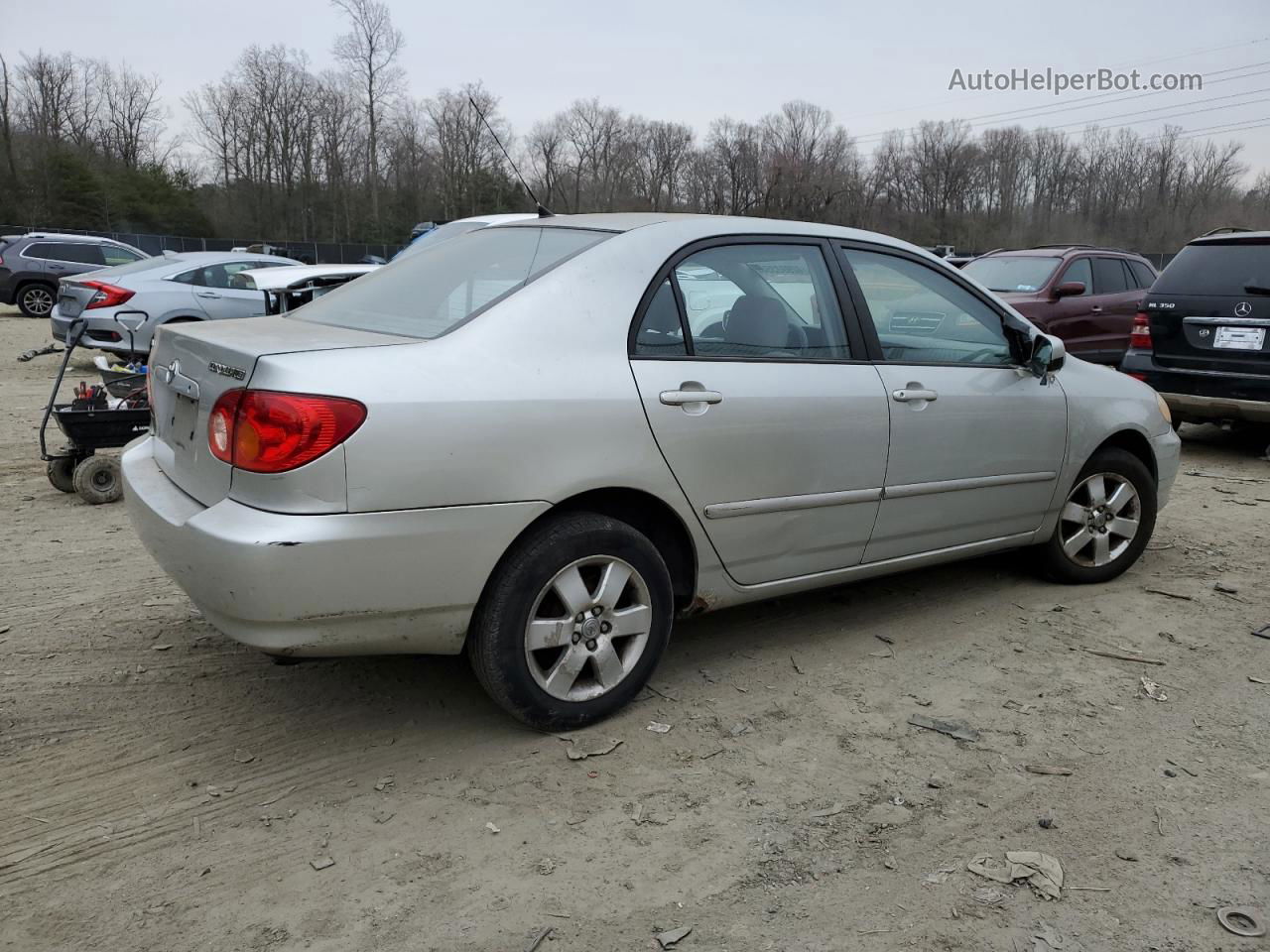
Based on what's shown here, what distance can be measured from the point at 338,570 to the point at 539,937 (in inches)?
41.4

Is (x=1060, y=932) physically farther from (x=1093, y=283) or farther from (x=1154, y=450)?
(x=1093, y=283)

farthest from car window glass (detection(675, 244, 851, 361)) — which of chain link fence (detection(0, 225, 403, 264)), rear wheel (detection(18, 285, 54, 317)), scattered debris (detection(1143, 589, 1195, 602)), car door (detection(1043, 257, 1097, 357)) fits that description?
chain link fence (detection(0, 225, 403, 264))

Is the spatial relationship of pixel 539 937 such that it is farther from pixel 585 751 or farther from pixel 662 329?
pixel 662 329

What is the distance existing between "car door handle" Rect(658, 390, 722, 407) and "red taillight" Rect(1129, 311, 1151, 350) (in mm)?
6230

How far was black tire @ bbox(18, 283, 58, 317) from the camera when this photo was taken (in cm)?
2055

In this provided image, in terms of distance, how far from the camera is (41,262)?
20.4m

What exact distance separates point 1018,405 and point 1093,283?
845 cm

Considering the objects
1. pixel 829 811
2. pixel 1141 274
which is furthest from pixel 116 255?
pixel 829 811

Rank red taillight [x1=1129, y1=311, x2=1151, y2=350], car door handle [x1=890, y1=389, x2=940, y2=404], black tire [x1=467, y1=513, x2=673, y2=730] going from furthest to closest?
red taillight [x1=1129, y1=311, x2=1151, y2=350], car door handle [x1=890, y1=389, x2=940, y2=404], black tire [x1=467, y1=513, x2=673, y2=730]

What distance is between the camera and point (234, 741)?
3234 millimetres

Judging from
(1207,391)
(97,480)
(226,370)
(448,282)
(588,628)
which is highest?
(448,282)

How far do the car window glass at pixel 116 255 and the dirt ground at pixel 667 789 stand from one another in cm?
1873

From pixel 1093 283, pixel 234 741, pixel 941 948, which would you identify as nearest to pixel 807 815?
pixel 941 948

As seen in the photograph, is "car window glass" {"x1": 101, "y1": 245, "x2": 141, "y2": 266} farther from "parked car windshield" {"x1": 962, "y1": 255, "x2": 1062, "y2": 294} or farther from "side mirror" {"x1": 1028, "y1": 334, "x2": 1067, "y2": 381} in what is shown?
"side mirror" {"x1": 1028, "y1": 334, "x2": 1067, "y2": 381}
